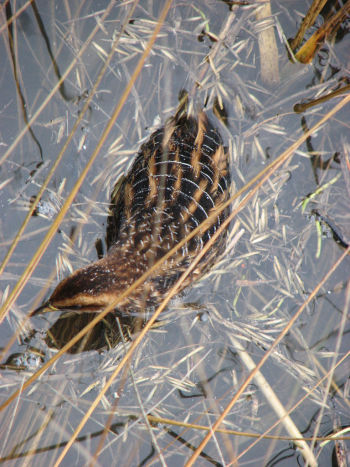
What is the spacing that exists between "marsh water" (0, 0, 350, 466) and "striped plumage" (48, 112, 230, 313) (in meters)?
0.32

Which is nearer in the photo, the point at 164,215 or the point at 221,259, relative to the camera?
the point at 164,215

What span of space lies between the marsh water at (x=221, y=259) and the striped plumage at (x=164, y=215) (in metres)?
0.32

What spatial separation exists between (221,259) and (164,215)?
689 mm

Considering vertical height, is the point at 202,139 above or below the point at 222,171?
above

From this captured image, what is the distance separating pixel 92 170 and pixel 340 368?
2402mm

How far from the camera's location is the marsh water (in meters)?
2.99

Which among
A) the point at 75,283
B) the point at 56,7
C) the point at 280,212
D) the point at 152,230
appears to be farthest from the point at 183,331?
the point at 56,7

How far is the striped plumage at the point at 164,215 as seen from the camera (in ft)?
9.71

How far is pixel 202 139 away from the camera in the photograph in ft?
10.7

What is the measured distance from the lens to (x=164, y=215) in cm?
300

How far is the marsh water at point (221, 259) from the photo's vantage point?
2994 mm

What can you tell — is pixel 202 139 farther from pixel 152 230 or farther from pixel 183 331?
pixel 183 331

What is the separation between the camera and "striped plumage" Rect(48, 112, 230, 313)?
2.96 m

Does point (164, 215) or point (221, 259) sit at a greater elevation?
point (164, 215)
